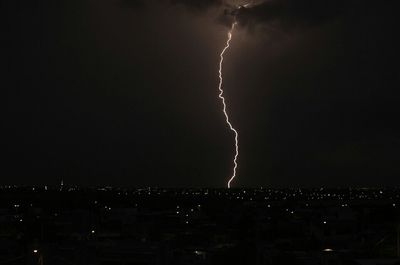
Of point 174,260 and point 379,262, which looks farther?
point 174,260

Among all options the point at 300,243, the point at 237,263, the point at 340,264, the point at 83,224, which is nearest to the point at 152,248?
the point at 237,263

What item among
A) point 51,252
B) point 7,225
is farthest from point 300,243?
point 7,225

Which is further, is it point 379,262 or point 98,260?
point 98,260

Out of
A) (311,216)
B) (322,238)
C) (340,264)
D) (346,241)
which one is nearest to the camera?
(340,264)

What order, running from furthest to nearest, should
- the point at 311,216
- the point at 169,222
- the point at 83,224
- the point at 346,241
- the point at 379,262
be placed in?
the point at 311,216, the point at 169,222, the point at 83,224, the point at 346,241, the point at 379,262

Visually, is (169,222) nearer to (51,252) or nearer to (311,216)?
(311,216)

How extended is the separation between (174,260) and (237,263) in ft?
4.98

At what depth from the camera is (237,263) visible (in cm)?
1587

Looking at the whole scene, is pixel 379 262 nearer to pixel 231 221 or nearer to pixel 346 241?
pixel 346 241

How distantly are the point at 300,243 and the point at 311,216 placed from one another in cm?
1979

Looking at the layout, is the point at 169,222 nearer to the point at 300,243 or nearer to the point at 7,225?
the point at 7,225

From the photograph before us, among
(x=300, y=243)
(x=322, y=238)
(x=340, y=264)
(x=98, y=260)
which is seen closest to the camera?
(x=98, y=260)

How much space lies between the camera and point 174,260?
605 inches

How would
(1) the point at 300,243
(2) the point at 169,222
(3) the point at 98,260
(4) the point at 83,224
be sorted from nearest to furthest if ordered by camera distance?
1. (3) the point at 98,260
2. (1) the point at 300,243
3. (4) the point at 83,224
4. (2) the point at 169,222
